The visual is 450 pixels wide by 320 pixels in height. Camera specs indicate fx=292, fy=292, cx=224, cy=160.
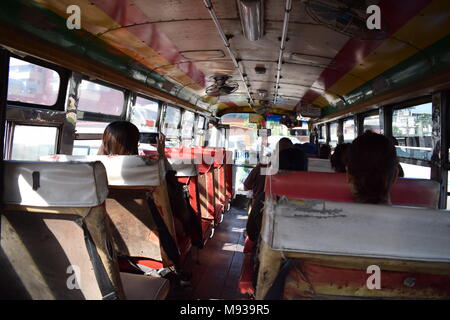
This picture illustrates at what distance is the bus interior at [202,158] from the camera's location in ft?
3.96

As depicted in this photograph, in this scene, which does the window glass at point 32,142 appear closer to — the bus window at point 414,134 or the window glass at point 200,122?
the bus window at point 414,134

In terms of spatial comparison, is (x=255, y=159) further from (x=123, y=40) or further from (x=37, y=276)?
(x=37, y=276)

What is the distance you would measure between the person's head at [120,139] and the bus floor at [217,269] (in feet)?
5.05

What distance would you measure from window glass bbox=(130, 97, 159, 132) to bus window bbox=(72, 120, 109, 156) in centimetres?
94

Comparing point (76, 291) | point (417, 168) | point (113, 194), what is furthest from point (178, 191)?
point (417, 168)

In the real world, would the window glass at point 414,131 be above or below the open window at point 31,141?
above

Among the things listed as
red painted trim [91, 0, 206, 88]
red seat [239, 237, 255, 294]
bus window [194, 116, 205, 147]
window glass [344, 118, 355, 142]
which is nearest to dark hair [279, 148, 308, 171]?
red seat [239, 237, 255, 294]

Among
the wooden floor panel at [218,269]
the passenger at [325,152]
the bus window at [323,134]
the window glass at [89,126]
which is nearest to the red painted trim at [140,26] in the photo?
the window glass at [89,126]

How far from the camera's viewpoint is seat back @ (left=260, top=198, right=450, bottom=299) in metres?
1.15

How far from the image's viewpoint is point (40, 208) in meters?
1.36

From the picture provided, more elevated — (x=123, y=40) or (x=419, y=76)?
(x=123, y=40)
